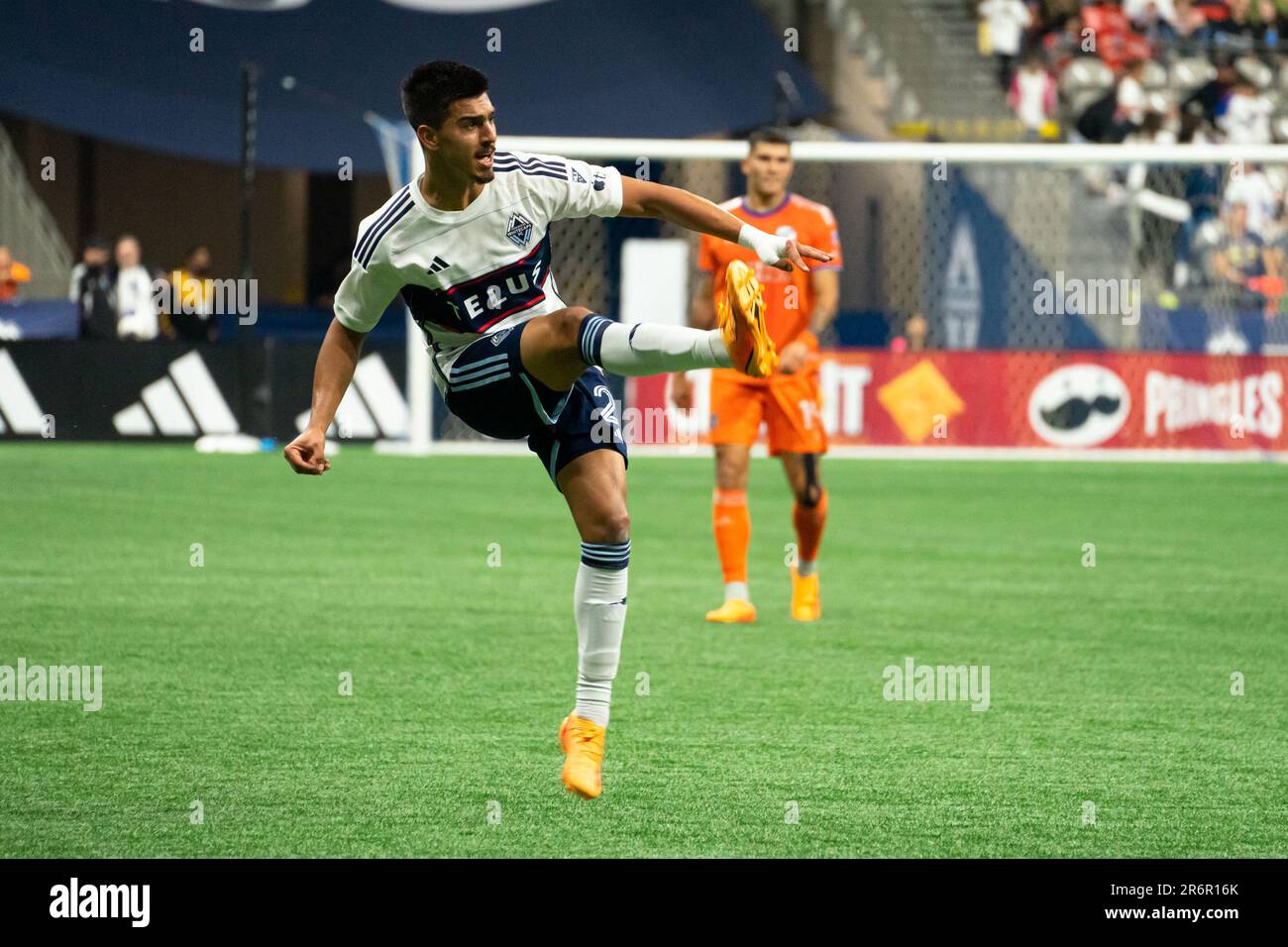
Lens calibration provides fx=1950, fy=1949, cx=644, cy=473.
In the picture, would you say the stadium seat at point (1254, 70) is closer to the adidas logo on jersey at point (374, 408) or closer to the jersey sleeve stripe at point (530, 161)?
the adidas logo on jersey at point (374, 408)

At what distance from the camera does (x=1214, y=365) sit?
1772 cm

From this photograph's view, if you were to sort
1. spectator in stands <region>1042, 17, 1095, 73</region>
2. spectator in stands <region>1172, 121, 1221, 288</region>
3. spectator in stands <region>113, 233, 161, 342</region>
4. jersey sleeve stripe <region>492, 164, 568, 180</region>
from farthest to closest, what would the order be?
spectator in stands <region>1042, 17, 1095, 73</region> → spectator in stands <region>1172, 121, 1221, 288</region> → spectator in stands <region>113, 233, 161, 342</region> → jersey sleeve stripe <region>492, 164, 568, 180</region>

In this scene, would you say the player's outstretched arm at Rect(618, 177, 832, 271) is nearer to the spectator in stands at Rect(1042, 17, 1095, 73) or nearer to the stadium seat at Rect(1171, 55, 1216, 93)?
the spectator in stands at Rect(1042, 17, 1095, 73)

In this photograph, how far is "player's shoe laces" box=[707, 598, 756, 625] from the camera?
8992 mm

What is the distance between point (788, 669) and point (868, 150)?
1059 cm

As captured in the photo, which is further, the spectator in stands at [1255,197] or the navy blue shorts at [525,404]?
the spectator in stands at [1255,197]

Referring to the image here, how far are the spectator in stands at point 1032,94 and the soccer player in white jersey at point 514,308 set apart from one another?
60.9ft

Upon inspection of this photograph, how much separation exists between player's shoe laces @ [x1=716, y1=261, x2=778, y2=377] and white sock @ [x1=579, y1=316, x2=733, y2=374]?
50mm

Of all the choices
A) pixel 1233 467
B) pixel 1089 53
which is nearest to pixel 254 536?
pixel 1233 467

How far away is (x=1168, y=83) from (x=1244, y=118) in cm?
121

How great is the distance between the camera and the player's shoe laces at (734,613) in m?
8.99

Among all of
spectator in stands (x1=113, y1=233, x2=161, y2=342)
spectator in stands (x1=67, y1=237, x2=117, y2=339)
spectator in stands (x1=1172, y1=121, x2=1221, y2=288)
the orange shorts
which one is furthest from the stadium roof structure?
the orange shorts

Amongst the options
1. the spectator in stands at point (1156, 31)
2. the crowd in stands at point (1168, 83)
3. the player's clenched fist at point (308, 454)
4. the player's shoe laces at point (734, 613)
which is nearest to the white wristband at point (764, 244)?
the player's clenched fist at point (308, 454)
